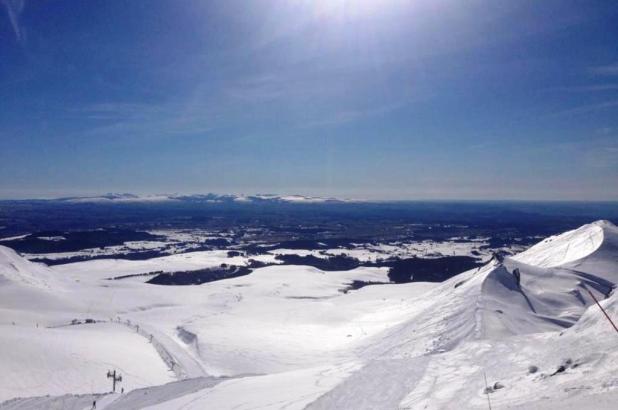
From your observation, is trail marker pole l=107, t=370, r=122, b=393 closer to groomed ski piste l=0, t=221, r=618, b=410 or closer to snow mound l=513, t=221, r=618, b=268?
groomed ski piste l=0, t=221, r=618, b=410

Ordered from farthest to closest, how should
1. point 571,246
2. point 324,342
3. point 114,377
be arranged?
point 571,246 → point 324,342 → point 114,377

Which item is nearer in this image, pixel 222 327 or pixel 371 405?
pixel 371 405

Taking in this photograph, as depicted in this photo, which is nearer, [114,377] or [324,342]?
[114,377]

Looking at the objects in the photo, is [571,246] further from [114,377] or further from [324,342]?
[114,377]

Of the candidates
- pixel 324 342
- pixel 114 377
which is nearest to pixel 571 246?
pixel 324 342

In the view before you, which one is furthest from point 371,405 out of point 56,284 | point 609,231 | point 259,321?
point 56,284

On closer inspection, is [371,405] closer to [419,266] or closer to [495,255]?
[495,255]

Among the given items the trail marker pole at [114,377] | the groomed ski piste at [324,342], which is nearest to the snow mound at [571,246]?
the groomed ski piste at [324,342]

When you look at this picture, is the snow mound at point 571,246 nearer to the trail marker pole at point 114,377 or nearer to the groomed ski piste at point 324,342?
the groomed ski piste at point 324,342

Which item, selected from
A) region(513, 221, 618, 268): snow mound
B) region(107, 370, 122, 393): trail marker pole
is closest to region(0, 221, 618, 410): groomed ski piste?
region(513, 221, 618, 268): snow mound
